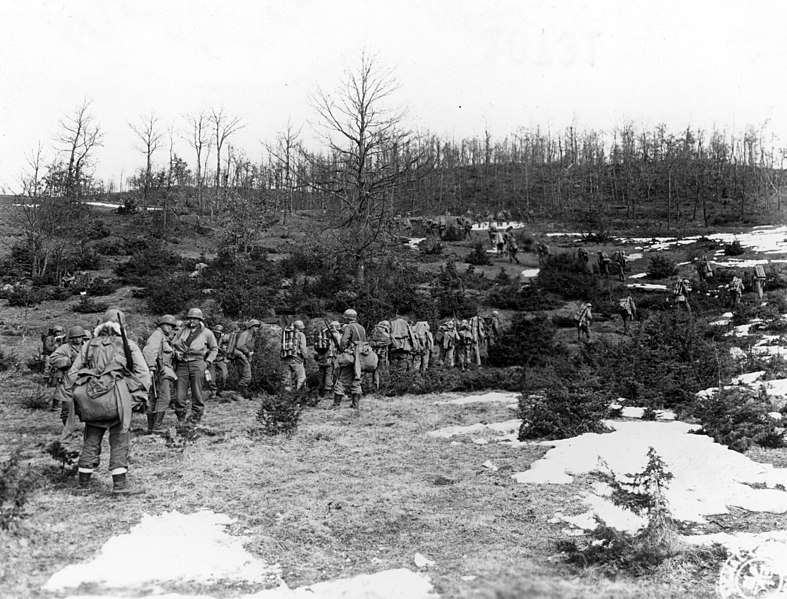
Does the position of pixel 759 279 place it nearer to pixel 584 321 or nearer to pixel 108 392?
pixel 584 321

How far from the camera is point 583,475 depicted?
6.12 metres

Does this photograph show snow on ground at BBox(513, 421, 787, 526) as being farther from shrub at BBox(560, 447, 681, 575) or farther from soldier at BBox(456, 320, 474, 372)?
soldier at BBox(456, 320, 474, 372)

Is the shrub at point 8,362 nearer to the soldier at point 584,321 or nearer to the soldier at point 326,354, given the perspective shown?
the soldier at point 326,354

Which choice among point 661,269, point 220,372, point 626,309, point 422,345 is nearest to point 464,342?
point 422,345

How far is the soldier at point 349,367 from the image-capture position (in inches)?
401

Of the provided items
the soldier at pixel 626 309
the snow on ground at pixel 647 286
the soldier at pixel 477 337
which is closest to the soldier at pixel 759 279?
the snow on ground at pixel 647 286

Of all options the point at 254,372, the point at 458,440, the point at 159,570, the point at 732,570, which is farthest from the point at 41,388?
the point at 732,570

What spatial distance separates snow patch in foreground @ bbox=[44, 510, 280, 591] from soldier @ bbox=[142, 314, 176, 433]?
12.5 feet

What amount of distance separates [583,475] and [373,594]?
3.35 metres

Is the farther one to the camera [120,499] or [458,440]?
[458,440]

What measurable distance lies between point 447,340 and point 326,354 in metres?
5.42

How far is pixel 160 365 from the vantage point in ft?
26.9

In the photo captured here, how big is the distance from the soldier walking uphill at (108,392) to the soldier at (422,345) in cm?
1029

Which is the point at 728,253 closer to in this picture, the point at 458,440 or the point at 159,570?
the point at 458,440
